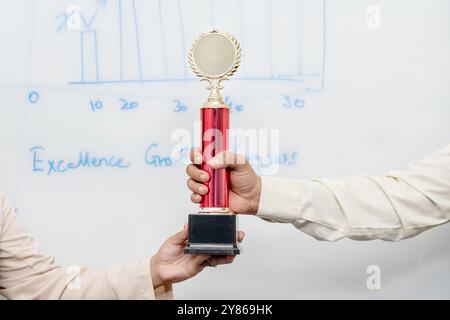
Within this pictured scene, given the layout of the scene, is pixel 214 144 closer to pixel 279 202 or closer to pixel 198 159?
pixel 198 159

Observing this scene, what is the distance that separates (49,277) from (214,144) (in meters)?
0.46

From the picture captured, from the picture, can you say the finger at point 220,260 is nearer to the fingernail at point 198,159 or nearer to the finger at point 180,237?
the finger at point 180,237

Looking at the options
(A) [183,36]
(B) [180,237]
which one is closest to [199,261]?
(B) [180,237]

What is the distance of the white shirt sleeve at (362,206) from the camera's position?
44.2 inches

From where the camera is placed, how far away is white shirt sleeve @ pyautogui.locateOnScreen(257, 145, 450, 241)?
1122mm

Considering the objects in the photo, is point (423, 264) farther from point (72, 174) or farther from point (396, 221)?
point (72, 174)

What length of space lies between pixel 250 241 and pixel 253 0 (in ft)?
1.61

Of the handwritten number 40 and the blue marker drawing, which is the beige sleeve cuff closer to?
the handwritten number 40

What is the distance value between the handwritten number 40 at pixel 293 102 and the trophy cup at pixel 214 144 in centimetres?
28

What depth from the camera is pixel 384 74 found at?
1.24 metres

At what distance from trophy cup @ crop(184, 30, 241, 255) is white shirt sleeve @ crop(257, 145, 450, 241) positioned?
0.14 meters

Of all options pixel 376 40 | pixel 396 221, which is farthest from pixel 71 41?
pixel 396 221

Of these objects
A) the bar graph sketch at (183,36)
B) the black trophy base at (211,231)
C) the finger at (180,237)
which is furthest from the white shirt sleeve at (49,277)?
the bar graph sketch at (183,36)

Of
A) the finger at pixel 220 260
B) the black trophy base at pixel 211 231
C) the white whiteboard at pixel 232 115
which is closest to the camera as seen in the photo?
the black trophy base at pixel 211 231
